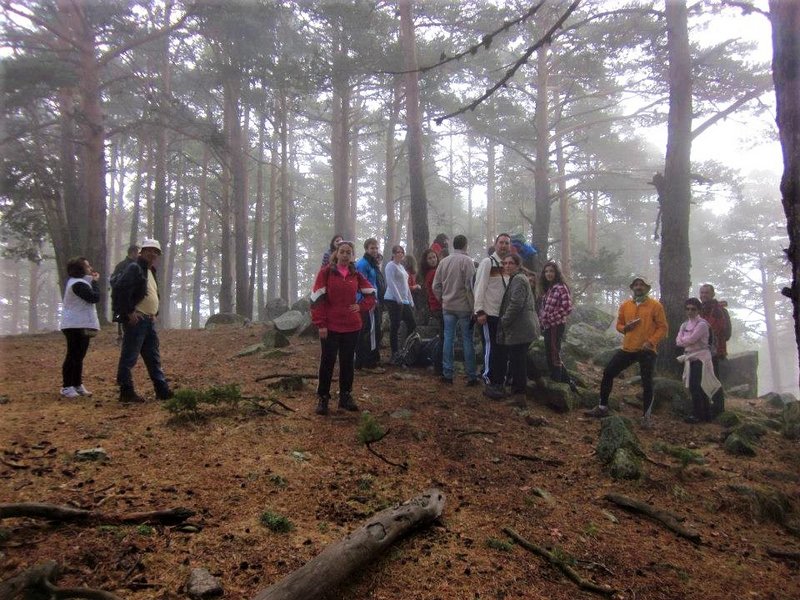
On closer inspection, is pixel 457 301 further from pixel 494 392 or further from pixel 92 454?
pixel 92 454

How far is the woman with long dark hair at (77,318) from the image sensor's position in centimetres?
587

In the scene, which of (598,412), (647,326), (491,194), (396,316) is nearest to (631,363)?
(647,326)

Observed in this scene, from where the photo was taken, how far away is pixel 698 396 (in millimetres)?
7426

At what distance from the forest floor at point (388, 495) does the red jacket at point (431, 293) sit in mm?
1958

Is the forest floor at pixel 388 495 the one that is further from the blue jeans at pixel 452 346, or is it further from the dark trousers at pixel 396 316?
the dark trousers at pixel 396 316

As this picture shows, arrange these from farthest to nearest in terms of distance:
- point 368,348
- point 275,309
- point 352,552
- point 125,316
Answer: point 275,309 → point 368,348 → point 125,316 → point 352,552

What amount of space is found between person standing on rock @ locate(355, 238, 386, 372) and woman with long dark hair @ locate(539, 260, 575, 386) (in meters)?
2.84

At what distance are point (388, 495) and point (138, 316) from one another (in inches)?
156

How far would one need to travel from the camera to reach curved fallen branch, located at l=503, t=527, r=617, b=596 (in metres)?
2.88

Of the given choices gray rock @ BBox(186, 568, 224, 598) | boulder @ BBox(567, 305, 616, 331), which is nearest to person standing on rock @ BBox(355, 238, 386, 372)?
gray rock @ BBox(186, 568, 224, 598)

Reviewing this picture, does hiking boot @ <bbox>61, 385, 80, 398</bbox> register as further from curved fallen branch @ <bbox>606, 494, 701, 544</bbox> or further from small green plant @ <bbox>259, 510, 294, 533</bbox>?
curved fallen branch @ <bbox>606, 494, 701, 544</bbox>

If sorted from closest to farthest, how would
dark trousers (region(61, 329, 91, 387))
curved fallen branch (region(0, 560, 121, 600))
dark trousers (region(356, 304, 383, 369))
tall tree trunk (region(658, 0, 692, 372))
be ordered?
curved fallen branch (region(0, 560, 121, 600))
dark trousers (region(61, 329, 91, 387))
dark trousers (region(356, 304, 383, 369))
tall tree trunk (region(658, 0, 692, 372))

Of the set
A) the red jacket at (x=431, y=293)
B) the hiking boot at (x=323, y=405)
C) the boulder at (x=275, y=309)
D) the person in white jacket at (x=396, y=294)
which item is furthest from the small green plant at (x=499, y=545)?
the boulder at (x=275, y=309)

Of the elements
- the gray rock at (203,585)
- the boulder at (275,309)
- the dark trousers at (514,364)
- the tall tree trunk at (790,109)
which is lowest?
the gray rock at (203,585)
